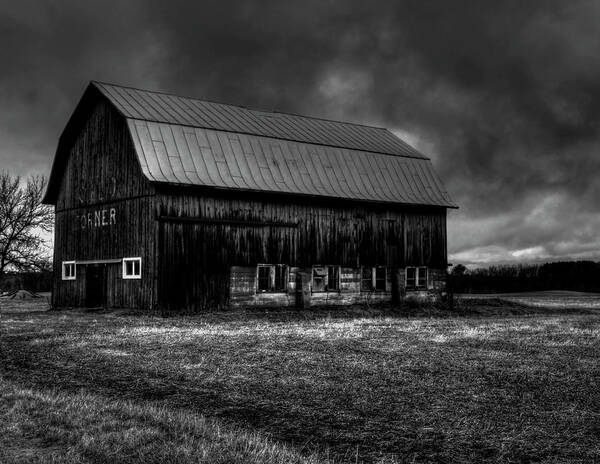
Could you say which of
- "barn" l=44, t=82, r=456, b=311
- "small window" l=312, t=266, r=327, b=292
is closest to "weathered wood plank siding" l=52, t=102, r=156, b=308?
"barn" l=44, t=82, r=456, b=311

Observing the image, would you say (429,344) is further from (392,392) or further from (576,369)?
(392,392)

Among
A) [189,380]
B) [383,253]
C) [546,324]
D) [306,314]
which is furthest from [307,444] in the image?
[383,253]

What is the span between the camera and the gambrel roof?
85.0 feet

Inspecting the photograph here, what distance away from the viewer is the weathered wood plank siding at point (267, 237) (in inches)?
1010

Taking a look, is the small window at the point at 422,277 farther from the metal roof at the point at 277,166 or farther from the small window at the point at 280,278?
the small window at the point at 280,278

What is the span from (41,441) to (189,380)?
12.7ft

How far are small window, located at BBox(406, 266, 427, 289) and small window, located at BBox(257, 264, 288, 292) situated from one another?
660cm

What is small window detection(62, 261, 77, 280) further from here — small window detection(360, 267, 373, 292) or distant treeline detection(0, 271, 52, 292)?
distant treeline detection(0, 271, 52, 292)

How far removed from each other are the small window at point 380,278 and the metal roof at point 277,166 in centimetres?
309

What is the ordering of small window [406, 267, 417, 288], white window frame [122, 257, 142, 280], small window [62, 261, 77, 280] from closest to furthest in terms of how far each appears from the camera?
white window frame [122, 257, 142, 280]
small window [62, 261, 77, 280]
small window [406, 267, 417, 288]

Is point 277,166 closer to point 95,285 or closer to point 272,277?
point 272,277

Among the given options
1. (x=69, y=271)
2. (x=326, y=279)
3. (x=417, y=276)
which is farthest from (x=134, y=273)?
(x=417, y=276)

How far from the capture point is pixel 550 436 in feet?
22.4

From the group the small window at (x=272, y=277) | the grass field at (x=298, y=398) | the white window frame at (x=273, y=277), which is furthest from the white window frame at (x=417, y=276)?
the grass field at (x=298, y=398)
